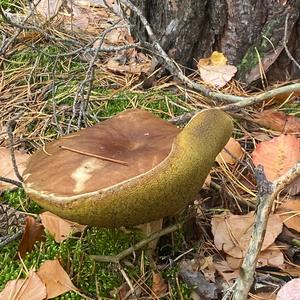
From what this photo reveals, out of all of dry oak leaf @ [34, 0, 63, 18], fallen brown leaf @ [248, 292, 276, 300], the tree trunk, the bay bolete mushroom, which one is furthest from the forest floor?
dry oak leaf @ [34, 0, 63, 18]

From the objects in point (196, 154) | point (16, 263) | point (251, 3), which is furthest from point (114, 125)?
point (251, 3)

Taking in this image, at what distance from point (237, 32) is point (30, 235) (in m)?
1.17

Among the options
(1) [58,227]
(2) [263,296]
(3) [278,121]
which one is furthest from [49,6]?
(2) [263,296]

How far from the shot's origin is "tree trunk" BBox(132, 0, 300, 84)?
2334mm

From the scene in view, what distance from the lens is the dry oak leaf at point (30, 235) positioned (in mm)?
1777

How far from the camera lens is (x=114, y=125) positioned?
169 cm

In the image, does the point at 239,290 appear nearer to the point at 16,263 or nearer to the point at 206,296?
the point at 206,296

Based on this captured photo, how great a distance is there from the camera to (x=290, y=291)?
1.51 meters

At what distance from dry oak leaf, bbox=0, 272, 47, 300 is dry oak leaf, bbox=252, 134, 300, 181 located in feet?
2.61

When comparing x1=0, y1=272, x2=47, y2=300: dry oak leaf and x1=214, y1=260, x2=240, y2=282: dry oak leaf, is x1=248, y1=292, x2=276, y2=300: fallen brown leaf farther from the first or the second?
x1=0, y1=272, x2=47, y2=300: dry oak leaf

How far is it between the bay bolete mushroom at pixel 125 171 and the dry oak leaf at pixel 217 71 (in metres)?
0.83

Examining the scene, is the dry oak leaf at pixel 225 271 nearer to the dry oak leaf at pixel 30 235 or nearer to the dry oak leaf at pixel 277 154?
the dry oak leaf at pixel 277 154

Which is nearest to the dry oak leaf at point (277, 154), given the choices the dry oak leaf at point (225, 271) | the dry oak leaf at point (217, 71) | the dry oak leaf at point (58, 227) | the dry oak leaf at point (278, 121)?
the dry oak leaf at point (278, 121)

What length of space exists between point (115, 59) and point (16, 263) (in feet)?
4.02
